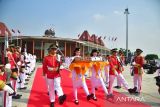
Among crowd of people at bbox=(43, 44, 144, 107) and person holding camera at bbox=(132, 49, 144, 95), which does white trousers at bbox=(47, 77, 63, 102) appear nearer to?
crowd of people at bbox=(43, 44, 144, 107)

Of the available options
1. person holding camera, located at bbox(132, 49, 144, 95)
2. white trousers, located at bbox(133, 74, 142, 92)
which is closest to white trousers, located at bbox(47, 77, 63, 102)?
person holding camera, located at bbox(132, 49, 144, 95)

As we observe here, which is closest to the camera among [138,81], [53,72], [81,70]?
[53,72]

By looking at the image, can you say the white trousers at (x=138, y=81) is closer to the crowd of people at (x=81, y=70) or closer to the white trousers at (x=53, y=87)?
the crowd of people at (x=81, y=70)

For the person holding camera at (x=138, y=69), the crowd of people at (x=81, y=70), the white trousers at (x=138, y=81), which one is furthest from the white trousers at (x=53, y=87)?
the white trousers at (x=138, y=81)

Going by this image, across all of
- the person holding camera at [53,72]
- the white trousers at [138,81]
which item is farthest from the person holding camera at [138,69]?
the person holding camera at [53,72]

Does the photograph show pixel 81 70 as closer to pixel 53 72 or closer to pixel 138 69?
pixel 53 72

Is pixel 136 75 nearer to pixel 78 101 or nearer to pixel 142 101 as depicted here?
pixel 142 101

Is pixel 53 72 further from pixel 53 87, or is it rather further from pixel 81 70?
pixel 81 70

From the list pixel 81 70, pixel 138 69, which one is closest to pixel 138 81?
pixel 138 69

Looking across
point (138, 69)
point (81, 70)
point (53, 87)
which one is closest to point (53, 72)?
point (53, 87)

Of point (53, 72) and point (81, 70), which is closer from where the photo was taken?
point (53, 72)

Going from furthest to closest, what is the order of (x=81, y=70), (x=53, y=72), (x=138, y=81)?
(x=138, y=81) < (x=81, y=70) < (x=53, y=72)

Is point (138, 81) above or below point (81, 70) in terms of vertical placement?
below

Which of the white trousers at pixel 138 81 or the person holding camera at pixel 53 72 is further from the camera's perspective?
the white trousers at pixel 138 81
